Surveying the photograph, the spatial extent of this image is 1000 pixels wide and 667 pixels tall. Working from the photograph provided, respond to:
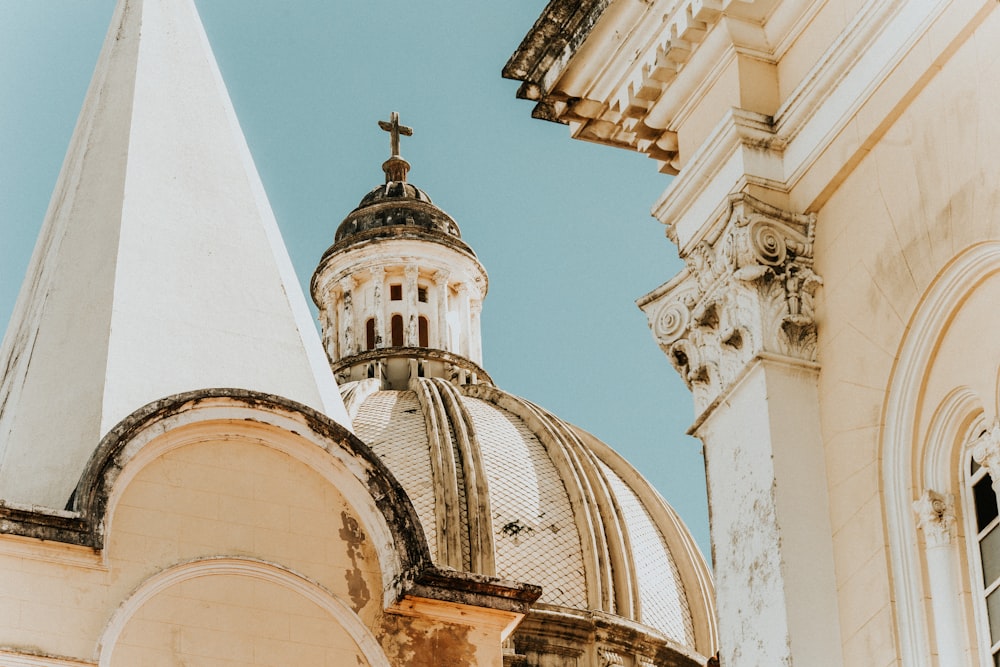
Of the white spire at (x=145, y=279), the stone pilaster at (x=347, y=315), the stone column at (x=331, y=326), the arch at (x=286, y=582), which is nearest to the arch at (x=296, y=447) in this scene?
the arch at (x=286, y=582)

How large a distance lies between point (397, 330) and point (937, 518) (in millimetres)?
40933

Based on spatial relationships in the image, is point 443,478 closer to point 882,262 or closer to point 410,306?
point 410,306

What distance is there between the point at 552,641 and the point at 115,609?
23006mm

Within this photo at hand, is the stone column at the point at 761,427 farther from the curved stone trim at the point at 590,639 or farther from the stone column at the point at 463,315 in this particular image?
the stone column at the point at 463,315

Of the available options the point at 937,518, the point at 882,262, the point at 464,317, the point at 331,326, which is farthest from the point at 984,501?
the point at 331,326

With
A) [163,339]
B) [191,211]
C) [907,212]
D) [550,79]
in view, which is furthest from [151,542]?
[907,212]

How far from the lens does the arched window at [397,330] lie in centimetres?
5197

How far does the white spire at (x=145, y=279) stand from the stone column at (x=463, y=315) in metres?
27.2

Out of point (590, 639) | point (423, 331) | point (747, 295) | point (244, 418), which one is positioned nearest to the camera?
point (747, 295)

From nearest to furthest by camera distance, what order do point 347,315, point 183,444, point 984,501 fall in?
1. point 984,501
2. point 183,444
3. point 347,315

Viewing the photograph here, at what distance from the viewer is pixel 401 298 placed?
52156 mm

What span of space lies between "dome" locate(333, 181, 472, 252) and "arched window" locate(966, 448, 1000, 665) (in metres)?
40.5

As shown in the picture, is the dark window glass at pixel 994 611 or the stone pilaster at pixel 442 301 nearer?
the dark window glass at pixel 994 611

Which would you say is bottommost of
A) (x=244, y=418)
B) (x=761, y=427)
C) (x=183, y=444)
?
(x=761, y=427)
